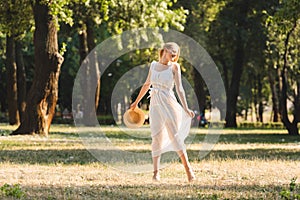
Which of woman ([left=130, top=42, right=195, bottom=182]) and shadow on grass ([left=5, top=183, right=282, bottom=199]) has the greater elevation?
woman ([left=130, top=42, right=195, bottom=182])

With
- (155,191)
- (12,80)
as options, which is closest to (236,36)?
(12,80)

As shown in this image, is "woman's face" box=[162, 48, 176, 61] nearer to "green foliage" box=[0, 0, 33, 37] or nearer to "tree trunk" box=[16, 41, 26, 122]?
"green foliage" box=[0, 0, 33, 37]

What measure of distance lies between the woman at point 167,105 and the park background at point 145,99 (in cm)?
58

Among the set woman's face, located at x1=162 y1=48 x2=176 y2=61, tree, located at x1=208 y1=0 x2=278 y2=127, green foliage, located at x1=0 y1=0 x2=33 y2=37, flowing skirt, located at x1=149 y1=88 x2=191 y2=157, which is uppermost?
tree, located at x1=208 y1=0 x2=278 y2=127

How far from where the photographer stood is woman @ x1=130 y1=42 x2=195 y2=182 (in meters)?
10.6

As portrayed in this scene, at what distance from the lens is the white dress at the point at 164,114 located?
10.6 meters

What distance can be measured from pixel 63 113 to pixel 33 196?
61.4 m

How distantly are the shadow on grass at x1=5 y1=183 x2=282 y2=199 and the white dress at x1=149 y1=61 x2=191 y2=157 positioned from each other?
0.70 metres

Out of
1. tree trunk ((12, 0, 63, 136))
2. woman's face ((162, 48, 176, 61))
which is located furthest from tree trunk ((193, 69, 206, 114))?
woman's face ((162, 48, 176, 61))

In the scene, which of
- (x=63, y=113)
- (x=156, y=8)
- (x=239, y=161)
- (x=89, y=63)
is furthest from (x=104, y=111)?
(x=239, y=161)

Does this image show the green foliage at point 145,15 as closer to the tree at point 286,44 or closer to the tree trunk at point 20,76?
the tree at point 286,44

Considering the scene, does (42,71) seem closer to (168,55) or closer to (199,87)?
(168,55)

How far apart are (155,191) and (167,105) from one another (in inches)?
64.9

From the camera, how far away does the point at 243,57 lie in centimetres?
4850
